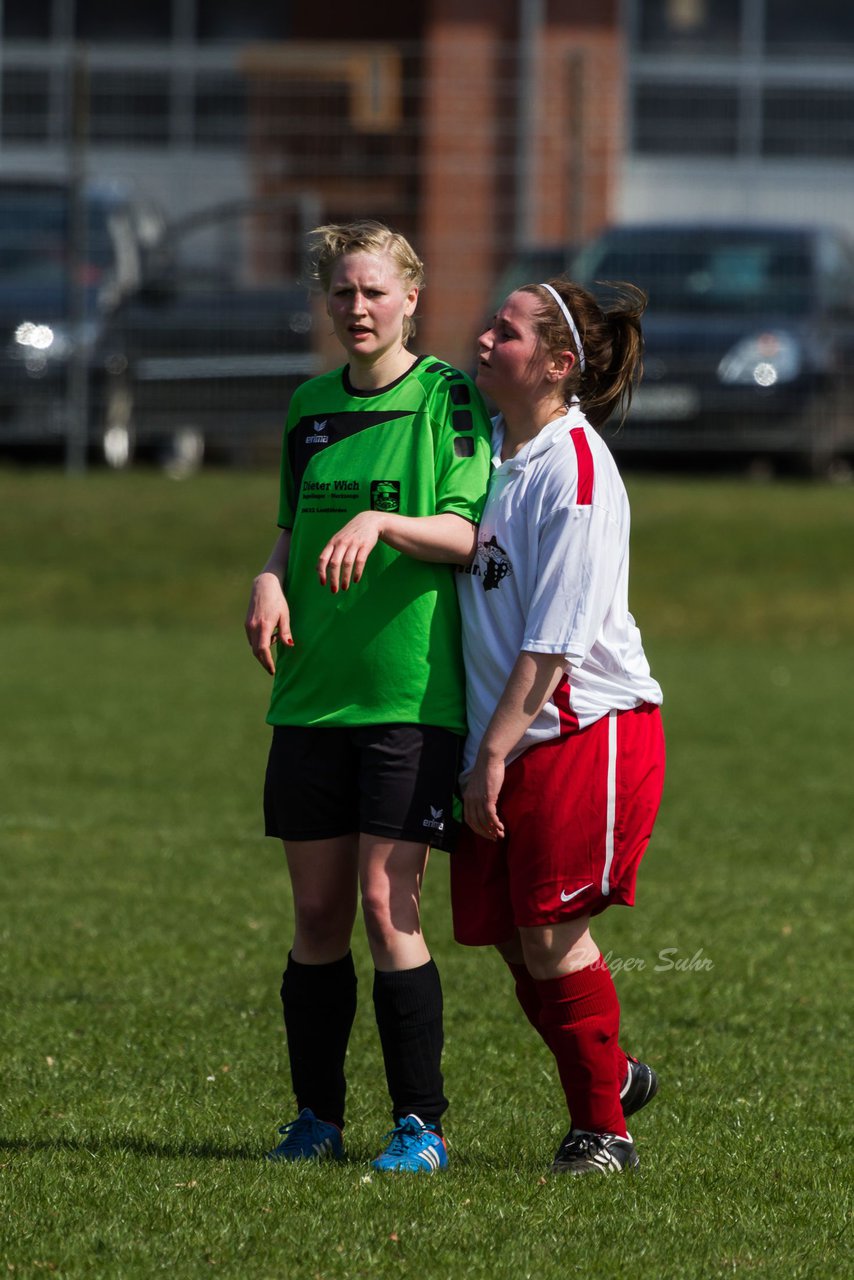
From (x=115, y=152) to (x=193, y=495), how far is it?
19.0 feet

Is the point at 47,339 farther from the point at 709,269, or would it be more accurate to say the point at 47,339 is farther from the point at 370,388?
the point at 370,388

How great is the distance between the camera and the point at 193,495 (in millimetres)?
16047

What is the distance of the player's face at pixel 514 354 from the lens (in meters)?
4.02

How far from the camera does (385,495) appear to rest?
402 centimetres

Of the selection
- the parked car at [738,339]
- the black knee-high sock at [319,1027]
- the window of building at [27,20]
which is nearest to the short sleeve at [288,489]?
the black knee-high sock at [319,1027]

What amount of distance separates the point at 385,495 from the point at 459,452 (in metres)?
0.17

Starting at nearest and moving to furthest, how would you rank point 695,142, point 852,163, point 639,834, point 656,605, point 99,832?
point 639,834 → point 99,832 → point 656,605 → point 852,163 → point 695,142

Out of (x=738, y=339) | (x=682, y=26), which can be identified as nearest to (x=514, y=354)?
(x=738, y=339)

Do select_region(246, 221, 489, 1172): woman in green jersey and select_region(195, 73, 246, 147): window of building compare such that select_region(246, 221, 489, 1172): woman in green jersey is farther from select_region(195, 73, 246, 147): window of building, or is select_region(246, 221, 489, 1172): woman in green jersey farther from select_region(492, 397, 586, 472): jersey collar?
select_region(195, 73, 246, 147): window of building

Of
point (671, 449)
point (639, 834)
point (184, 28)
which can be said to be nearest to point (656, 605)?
point (671, 449)

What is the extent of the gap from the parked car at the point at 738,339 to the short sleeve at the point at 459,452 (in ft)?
37.9

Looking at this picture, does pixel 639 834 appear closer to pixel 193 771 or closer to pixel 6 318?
pixel 193 771

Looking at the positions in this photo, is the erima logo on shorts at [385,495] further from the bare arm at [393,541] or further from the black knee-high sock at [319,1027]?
the black knee-high sock at [319,1027]

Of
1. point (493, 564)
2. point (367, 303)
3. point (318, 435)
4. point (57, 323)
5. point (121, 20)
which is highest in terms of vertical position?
point (121, 20)
